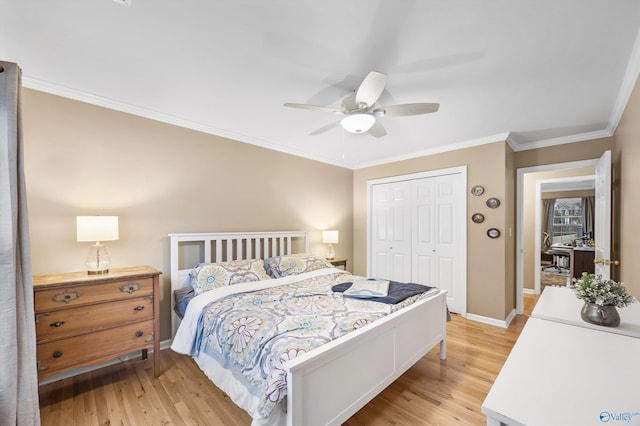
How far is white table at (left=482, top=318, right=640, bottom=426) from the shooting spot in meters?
0.80

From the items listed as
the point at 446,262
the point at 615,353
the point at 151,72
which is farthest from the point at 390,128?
the point at 615,353

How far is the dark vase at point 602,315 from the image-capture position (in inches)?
55.1

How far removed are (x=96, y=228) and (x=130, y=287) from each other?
56cm

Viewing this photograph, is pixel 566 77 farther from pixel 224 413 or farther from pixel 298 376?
pixel 224 413

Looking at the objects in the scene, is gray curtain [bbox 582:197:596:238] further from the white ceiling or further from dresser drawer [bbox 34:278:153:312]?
dresser drawer [bbox 34:278:153:312]

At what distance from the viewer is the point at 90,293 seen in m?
2.07

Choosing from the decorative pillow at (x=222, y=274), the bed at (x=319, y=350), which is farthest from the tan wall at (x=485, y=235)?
the decorative pillow at (x=222, y=274)

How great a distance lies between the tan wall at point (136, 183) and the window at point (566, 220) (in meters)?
9.00

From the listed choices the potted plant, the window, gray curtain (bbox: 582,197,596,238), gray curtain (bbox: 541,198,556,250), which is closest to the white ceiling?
the potted plant

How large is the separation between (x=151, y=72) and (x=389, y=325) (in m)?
2.66

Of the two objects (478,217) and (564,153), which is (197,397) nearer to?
(478,217)

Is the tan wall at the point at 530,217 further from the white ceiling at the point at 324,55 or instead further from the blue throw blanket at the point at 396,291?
the blue throw blanket at the point at 396,291

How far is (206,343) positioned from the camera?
2117 millimetres

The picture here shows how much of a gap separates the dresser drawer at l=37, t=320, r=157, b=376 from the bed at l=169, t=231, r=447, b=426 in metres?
0.29
